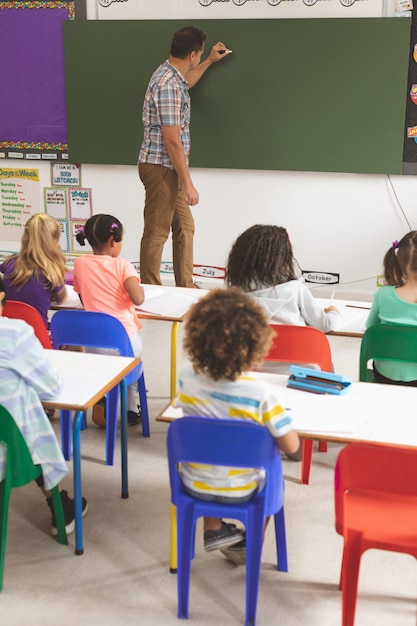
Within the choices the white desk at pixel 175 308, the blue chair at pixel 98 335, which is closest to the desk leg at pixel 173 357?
the white desk at pixel 175 308

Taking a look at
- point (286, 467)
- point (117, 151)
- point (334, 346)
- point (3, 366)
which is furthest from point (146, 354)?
point (3, 366)

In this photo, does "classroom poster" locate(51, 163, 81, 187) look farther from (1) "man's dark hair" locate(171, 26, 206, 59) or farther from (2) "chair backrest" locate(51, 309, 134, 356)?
(2) "chair backrest" locate(51, 309, 134, 356)

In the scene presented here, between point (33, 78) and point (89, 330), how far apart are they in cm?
374

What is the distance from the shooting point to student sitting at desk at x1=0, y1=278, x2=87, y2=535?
247 centimetres

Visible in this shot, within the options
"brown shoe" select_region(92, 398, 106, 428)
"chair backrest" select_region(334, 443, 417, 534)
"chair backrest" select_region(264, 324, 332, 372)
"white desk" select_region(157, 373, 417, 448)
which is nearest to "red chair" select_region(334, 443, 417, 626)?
"chair backrest" select_region(334, 443, 417, 534)

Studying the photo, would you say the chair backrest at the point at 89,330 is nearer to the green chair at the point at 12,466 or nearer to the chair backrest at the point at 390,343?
the green chair at the point at 12,466

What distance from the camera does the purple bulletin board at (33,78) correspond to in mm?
6219

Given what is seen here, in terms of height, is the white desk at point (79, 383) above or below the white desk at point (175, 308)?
below

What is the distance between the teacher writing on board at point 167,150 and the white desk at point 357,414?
2.92 meters

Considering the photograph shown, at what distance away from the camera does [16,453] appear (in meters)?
2.51

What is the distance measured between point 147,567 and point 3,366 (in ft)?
2.85

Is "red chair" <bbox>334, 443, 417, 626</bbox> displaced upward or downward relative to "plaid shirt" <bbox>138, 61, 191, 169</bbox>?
downward

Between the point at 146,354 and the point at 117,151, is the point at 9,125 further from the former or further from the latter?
the point at 146,354

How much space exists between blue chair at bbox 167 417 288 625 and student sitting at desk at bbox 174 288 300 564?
4 centimetres
